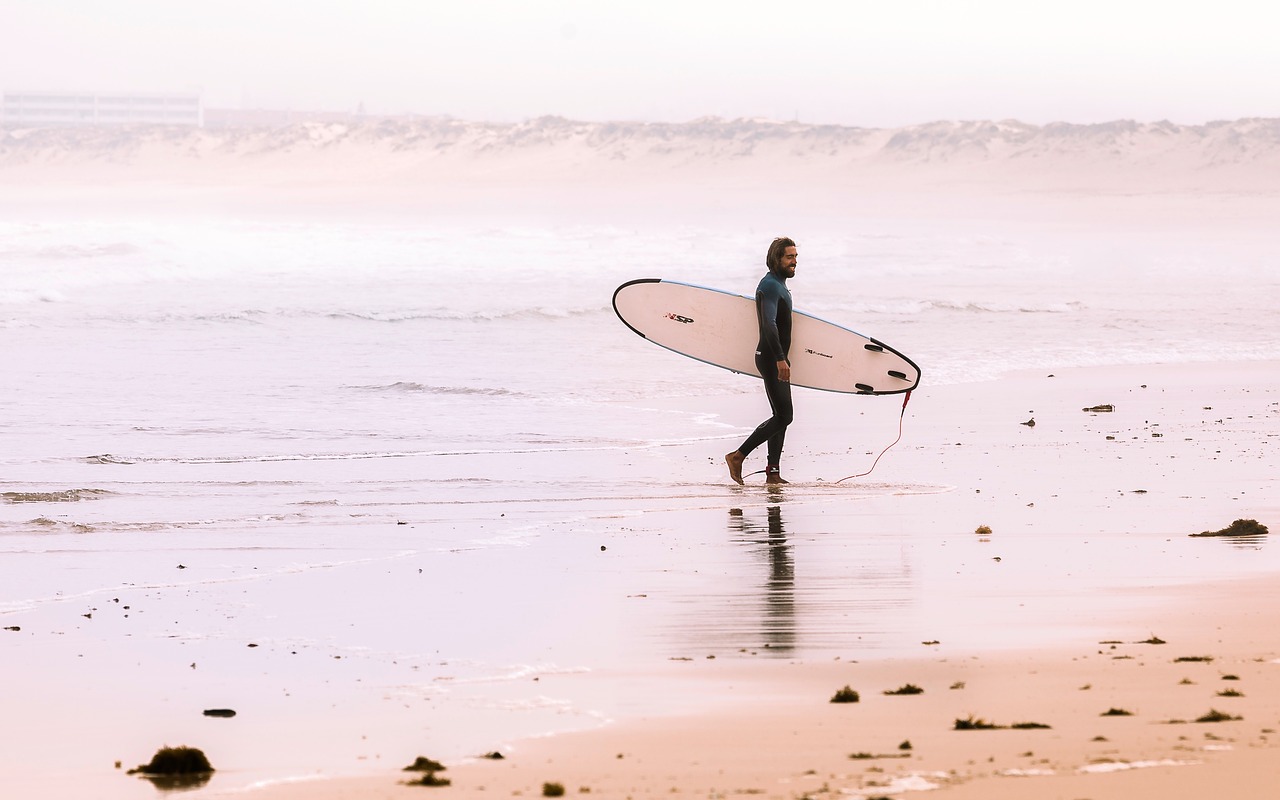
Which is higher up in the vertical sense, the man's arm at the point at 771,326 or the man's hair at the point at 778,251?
the man's hair at the point at 778,251

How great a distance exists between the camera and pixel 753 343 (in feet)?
37.8

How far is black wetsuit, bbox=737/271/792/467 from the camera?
9711mm

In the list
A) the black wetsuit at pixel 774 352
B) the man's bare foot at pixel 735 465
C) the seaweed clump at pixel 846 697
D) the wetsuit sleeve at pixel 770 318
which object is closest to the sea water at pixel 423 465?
the man's bare foot at pixel 735 465

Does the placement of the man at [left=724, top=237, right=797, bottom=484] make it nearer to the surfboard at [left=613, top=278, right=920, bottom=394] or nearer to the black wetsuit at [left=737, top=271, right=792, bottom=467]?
the black wetsuit at [left=737, top=271, right=792, bottom=467]

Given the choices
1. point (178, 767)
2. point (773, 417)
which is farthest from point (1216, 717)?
point (773, 417)

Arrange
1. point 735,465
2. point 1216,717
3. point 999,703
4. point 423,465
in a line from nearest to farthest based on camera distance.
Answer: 1. point 1216,717
2. point 999,703
3. point 735,465
4. point 423,465

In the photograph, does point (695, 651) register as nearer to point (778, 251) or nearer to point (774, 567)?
point (774, 567)

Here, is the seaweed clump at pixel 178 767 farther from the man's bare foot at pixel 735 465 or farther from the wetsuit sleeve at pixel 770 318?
the wetsuit sleeve at pixel 770 318

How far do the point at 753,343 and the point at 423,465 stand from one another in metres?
2.80

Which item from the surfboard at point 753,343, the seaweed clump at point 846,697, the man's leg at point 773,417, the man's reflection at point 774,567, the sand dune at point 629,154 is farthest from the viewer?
the sand dune at point 629,154

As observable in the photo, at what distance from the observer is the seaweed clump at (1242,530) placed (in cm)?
723

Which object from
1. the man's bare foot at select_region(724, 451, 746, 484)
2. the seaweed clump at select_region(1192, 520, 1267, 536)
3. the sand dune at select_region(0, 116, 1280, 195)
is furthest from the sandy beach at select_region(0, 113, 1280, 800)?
the sand dune at select_region(0, 116, 1280, 195)

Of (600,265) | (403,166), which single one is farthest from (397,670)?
(403,166)

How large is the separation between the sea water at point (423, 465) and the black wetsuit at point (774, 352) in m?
0.47
